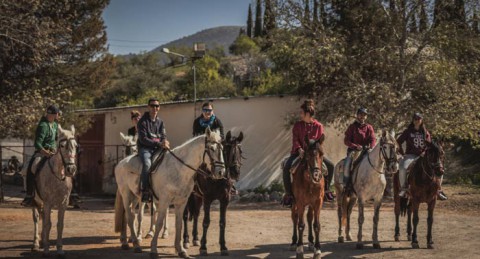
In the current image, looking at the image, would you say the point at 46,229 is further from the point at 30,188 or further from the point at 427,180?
the point at 427,180

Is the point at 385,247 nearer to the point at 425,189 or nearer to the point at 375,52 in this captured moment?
the point at 425,189

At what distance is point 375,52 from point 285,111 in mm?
4530

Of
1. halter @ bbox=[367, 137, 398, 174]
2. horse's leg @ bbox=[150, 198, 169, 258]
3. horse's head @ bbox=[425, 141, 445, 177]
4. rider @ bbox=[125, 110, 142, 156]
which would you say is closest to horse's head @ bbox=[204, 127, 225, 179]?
horse's leg @ bbox=[150, 198, 169, 258]

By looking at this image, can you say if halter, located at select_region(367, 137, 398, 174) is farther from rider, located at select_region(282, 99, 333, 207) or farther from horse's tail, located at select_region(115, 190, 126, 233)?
horse's tail, located at select_region(115, 190, 126, 233)

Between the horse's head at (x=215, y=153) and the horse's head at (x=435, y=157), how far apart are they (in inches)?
194

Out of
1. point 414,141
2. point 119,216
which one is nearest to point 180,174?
point 119,216

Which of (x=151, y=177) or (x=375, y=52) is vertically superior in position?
(x=375, y=52)

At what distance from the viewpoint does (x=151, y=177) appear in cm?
1098

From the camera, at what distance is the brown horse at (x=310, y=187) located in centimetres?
1034

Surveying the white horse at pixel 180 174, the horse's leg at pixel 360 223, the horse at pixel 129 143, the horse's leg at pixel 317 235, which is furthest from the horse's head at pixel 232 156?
the horse at pixel 129 143

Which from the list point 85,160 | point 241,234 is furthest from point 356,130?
point 85,160

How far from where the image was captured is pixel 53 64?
82.4 feet

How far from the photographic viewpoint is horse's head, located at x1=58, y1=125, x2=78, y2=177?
10573 millimetres

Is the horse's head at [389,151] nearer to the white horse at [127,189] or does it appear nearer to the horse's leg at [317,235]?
the horse's leg at [317,235]
